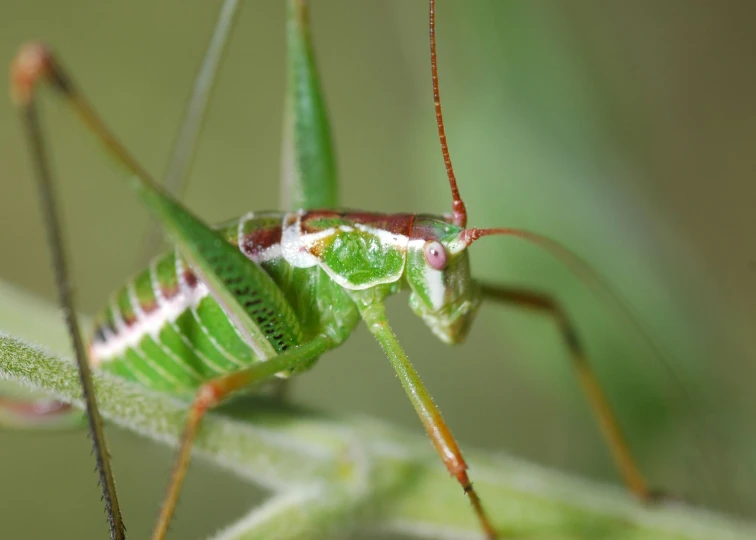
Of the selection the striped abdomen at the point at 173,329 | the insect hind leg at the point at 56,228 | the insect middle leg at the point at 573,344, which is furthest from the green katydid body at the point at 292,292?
the insect hind leg at the point at 56,228

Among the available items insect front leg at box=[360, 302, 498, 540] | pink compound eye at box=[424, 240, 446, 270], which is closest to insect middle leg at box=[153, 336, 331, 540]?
insect front leg at box=[360, 302, 498, 540]

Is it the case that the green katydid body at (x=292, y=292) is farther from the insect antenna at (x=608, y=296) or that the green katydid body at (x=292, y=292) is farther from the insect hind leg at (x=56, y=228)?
the insect hind leg at (x=56, y=228)

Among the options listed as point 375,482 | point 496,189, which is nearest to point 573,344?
point 496,189

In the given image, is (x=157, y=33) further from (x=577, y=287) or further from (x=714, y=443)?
(x=714, y=443)

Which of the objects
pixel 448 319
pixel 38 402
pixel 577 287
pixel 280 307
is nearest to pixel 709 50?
pixel 577 287

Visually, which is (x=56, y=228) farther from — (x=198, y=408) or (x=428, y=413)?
(x=428, y=413)

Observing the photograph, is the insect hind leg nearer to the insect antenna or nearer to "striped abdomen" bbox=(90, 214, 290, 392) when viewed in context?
"striped abdomen" bbox=(90, 214, 290, 392)
